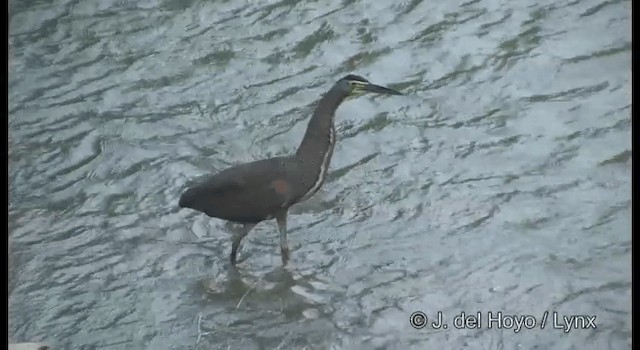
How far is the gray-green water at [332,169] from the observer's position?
848cm

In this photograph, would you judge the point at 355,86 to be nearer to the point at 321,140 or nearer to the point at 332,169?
the point at 321,140

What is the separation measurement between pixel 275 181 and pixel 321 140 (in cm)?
44

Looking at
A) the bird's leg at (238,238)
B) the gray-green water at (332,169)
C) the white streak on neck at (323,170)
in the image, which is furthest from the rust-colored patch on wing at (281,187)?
the gray-green water at (332,169)

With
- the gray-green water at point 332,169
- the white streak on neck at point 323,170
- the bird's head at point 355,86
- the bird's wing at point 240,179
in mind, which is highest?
the bird's head at point 355,86

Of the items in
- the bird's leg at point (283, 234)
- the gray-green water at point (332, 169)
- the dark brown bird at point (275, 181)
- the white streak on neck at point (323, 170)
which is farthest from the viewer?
the bird's leg at point (283, 234)

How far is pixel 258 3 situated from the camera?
13.1 meters

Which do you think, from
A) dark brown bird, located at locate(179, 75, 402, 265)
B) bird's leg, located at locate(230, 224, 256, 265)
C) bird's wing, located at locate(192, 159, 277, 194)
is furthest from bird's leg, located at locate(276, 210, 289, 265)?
→ bird's wing, located at locate(192, 159, 277, 194)

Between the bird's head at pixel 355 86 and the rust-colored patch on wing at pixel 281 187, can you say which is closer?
the rust-colored patch on wing at pixel 281 187

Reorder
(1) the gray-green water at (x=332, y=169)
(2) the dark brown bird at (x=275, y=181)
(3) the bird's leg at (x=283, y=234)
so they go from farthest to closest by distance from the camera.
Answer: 1. (3) the bird's leg at (x=283, y=234)
2. (2) the dark brown bird at (x=275, y=181)
3. (1) the gray-green water at (x=332, y=169)

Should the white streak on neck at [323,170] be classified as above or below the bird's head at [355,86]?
below

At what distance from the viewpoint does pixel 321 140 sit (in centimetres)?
879

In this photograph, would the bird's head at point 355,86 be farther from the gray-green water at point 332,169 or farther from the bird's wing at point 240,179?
the gray-green water at point 332,169

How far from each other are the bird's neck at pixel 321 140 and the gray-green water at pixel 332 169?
736mm

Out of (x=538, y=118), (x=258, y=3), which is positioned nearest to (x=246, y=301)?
(x=538, y=118)
